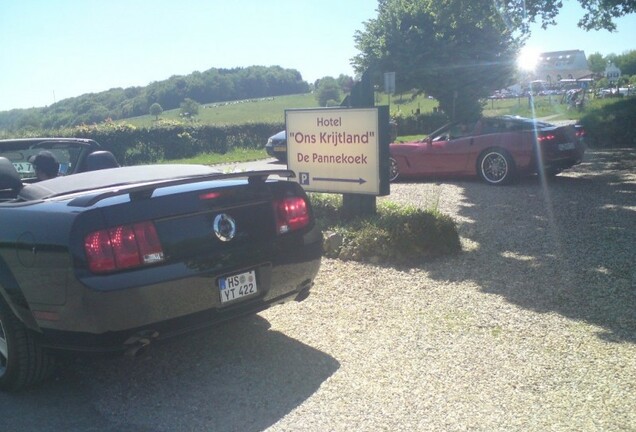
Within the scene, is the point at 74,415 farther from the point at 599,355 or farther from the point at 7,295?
the point at 599,355

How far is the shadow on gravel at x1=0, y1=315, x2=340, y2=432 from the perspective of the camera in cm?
358

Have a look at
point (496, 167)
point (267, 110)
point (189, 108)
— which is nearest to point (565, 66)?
point (267, 110)

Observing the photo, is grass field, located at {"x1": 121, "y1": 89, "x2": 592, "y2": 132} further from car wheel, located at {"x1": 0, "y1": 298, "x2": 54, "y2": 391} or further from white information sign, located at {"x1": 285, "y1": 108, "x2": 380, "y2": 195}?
car wheel, located at {"x1": 0, "y1": 298, "x2": 54, "y2": 391}

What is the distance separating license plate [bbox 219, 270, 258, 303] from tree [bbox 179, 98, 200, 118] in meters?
27.0

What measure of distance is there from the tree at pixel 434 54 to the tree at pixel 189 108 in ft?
27.2

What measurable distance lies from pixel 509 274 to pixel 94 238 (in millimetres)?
4025

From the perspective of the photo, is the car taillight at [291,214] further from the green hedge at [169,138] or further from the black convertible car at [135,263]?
the green hedge at [169,138]

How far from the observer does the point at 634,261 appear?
20.4 feet

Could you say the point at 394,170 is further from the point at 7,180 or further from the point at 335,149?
the point at 7,180

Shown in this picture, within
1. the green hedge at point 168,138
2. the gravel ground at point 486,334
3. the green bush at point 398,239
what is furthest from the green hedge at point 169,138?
the gravel ground at point 486,334

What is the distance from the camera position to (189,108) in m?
31.1

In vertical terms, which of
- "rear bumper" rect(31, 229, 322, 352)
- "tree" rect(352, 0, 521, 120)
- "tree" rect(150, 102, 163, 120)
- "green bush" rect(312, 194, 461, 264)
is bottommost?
"green bush" rect(312, 194, 461, 264)

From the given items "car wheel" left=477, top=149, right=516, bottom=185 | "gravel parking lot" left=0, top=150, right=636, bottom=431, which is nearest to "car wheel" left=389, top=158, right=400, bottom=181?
"car wheel" left=477, top=149, right=516, bottom=185

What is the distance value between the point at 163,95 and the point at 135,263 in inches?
1196
